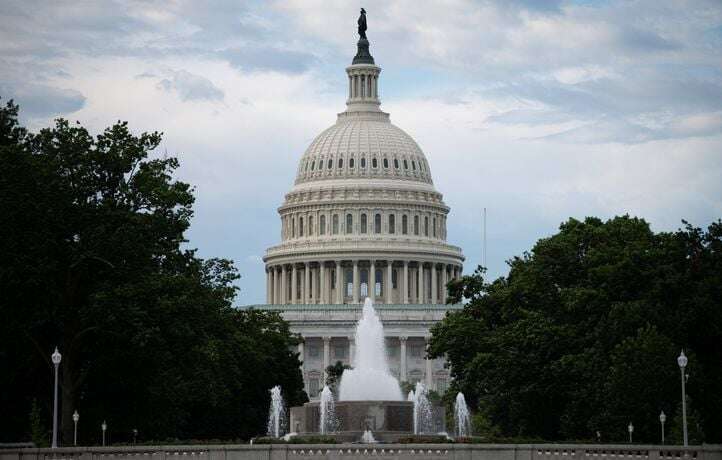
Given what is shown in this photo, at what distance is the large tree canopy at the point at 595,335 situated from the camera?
96.8 m

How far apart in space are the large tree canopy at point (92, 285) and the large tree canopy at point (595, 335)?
19.9 metres

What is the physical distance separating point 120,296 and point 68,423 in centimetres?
573

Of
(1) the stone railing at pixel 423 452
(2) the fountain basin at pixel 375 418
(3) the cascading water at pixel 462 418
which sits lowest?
(1) the stone railing at pixel 423 452

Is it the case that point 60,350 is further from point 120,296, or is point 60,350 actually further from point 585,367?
point 585,367

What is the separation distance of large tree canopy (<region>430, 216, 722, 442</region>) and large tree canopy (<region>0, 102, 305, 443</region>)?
782 inches

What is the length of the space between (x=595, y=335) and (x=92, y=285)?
2927cm

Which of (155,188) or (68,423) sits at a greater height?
(155,188)

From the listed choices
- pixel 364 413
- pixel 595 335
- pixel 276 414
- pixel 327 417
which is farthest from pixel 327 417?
pixel 276 414

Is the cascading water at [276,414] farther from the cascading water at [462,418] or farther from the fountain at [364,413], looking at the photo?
the fountain at [364,413]

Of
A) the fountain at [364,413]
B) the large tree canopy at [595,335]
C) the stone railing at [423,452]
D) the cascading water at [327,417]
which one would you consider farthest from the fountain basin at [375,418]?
the large tree canopy at [595,335]

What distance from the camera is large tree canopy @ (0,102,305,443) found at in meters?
88.2

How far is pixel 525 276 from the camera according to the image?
401 ft

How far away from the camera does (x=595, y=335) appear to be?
354 feet

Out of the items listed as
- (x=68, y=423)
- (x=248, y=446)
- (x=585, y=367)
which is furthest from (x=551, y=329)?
(x=248, y=446)
